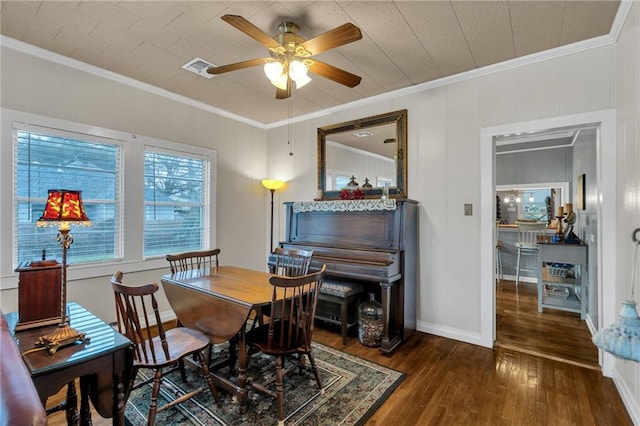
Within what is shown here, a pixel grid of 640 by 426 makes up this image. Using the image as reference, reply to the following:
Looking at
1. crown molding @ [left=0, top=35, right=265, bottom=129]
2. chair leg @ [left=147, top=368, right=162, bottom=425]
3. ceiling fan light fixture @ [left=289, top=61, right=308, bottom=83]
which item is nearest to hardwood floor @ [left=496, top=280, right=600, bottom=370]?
chair leg @ [left=147, top=368, right=162, bottom=425]

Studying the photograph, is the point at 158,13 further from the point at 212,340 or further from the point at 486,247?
the point at 486,247

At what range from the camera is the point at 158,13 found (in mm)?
2232

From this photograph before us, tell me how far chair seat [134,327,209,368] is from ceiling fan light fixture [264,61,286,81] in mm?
1973

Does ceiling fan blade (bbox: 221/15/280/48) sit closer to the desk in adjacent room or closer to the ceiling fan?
the ceiling fan

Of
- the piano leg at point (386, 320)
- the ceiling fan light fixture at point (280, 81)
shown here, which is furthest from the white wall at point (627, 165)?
the ceiling fan light fixture at point (280, 81)

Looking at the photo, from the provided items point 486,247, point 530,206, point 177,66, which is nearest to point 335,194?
point 486,247

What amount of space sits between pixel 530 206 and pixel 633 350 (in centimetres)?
619

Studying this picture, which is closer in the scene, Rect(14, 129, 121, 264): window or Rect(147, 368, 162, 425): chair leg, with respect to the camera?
Rect(147, 368, 162, 425): chair leg

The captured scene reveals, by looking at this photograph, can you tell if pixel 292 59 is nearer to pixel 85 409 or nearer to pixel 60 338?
pixel 60 338

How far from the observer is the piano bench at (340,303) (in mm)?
3057

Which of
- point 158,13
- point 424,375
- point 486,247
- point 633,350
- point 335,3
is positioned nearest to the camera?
point 633,350

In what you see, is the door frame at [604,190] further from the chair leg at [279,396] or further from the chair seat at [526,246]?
the chair seat at [526,246]

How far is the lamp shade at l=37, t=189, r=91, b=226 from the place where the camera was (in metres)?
1.60

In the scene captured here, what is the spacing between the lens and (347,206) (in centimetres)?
352
